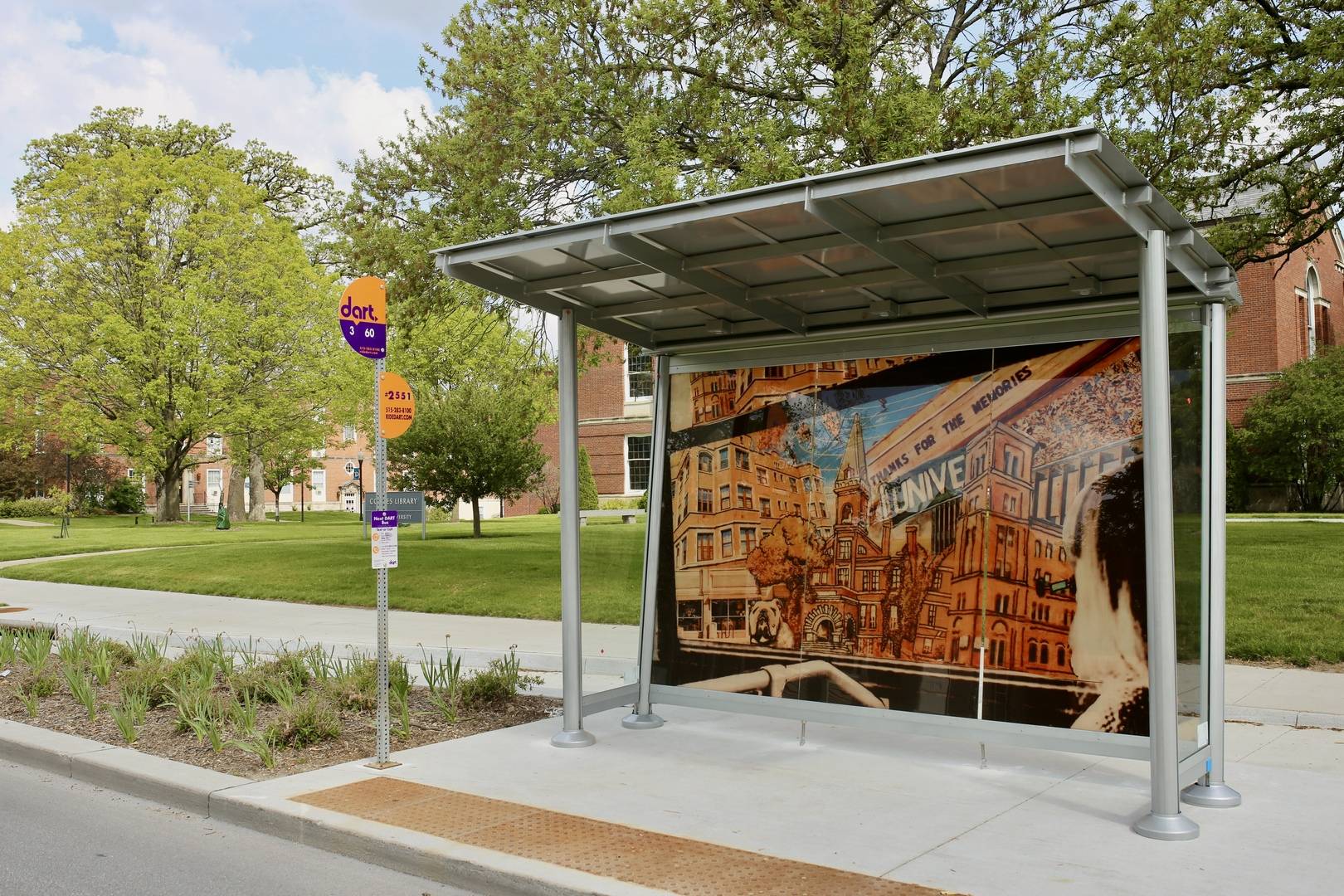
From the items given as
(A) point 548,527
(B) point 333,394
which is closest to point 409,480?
(A) point 548,527

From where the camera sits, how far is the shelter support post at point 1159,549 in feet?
18.3

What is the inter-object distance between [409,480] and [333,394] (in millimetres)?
16643

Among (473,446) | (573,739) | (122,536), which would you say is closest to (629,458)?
(573,739)

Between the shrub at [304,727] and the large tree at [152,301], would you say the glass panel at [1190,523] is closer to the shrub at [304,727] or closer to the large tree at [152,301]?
the shrub at [304,727]

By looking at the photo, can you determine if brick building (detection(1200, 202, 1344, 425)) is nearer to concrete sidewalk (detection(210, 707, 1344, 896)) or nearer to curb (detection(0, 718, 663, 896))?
concrete sidewalk (detection(210, 707, 1344, 896))

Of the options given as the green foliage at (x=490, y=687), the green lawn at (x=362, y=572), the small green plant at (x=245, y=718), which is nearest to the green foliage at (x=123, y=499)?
the green lawn at (x=362, y=572)

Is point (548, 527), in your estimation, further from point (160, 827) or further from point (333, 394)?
point (333, 394)

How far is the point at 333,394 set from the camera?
4175 cm

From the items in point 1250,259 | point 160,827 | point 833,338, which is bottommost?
point 160,827

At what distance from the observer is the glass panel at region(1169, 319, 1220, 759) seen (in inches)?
241

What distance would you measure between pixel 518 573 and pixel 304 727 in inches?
454

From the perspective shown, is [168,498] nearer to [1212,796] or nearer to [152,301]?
[152,301]

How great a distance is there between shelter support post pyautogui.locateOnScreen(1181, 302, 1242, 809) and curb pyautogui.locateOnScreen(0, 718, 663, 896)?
3571 millimetres

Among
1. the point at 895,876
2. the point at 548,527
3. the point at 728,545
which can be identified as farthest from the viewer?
the point at 548,527
